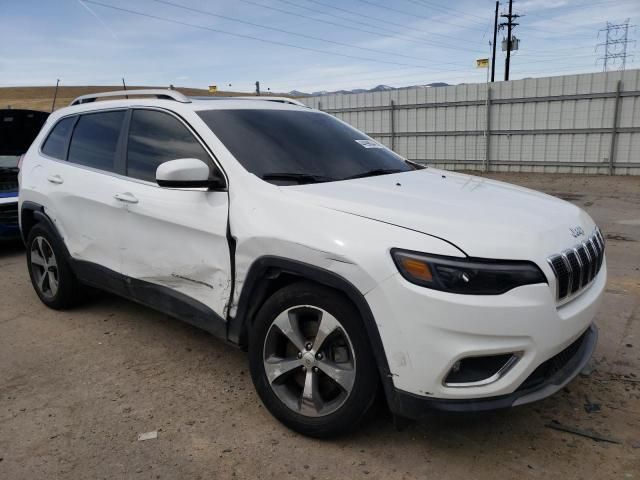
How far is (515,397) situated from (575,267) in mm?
673

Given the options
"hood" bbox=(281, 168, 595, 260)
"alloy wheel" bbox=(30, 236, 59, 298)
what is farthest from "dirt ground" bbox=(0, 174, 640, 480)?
"hood" bbox=(281, 168, 595, 260)

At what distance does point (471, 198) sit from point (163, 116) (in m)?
2.05

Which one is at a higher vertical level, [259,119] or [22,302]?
[259,119]

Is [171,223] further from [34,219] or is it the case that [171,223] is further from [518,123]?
[518,123]

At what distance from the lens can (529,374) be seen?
2.26 meters

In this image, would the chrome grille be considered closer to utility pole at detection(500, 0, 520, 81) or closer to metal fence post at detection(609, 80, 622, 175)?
metal fence post at detection(609, 80, 622, 175)

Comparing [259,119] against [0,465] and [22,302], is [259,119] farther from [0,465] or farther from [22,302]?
[22,302]

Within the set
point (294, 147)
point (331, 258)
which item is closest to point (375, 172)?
point (294, 147)

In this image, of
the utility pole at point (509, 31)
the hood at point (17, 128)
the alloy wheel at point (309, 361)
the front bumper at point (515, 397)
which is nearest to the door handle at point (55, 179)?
the alloy wheel at point (309, 361)

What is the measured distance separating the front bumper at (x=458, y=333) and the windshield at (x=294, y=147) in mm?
1054

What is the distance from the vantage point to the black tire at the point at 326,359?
2393mm

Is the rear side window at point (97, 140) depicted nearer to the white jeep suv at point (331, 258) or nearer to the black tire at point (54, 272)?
the white jeep suv at point (331, 258)

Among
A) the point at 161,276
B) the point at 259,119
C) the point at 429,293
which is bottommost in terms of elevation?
the point at 161,276

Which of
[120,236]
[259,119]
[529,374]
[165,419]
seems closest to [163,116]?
[259,119]
